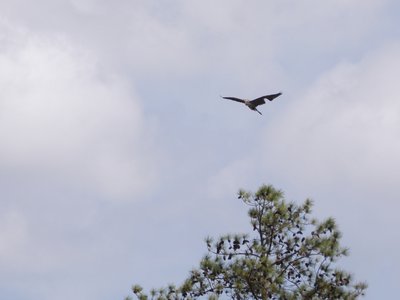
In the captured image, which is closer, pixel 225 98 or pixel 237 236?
pixel 237 236

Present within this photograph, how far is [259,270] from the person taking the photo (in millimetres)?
18750

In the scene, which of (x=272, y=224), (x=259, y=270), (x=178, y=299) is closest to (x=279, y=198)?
(x=272, y=224)

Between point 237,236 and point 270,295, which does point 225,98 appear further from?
point 270,295

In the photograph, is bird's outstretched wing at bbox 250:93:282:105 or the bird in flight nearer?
bird's outstretched wing at bbox 250:93:282:105

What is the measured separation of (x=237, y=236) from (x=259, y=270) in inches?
40.8

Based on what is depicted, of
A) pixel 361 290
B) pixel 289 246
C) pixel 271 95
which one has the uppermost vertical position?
pixel 271 95

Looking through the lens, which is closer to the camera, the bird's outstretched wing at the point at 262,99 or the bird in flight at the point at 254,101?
the bird's outstretched wing at the point at 262,99

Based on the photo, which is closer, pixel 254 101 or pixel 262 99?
pixel 262 99

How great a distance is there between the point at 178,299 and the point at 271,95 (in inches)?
215

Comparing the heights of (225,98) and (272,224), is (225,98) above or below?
above

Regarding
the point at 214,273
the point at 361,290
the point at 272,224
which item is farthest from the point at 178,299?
the point at 361,290

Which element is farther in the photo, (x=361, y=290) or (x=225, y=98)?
(x=225, y=98)

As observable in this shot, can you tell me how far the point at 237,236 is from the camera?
19.4m

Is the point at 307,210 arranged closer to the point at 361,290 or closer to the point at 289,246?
the point at 289,246
